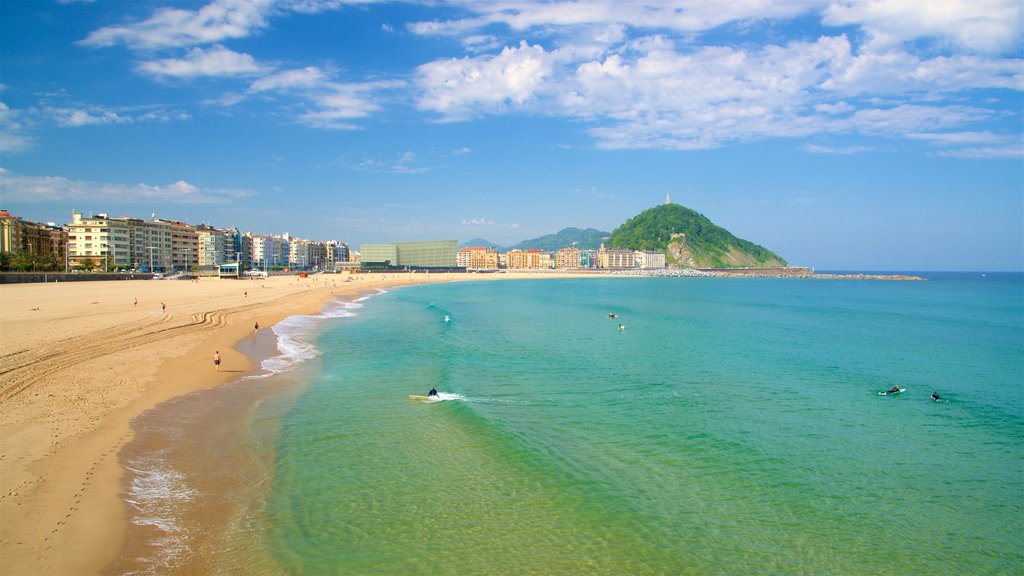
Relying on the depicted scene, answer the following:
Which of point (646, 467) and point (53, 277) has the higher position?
point (53, 277)

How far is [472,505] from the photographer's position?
9.49m

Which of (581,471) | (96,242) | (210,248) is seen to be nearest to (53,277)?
(96,242)

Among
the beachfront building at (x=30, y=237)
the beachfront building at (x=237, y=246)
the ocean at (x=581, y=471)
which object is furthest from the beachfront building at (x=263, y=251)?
the ocean at (x=581, y=471)

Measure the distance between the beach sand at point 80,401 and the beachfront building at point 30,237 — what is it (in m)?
73.0

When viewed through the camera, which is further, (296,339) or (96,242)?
(96,242)

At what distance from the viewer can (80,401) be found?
540 inches

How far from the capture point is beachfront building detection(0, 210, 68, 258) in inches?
3499

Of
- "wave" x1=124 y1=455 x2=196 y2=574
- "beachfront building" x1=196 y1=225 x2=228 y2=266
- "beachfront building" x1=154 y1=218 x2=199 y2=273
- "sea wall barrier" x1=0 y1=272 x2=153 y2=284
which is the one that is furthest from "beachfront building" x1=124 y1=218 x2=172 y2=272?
"wave" x1=124 y1=455 x2=196 y2=574

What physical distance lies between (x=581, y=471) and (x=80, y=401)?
12176 millimetres

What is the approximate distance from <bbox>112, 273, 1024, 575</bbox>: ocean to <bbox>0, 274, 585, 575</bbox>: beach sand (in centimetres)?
56

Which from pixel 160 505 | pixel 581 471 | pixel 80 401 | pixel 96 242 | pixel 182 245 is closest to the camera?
pixel 160 505

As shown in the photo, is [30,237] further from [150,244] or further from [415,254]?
[415,254]

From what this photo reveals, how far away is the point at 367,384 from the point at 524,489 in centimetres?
954

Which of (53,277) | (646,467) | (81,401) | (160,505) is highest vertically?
(53,277)
